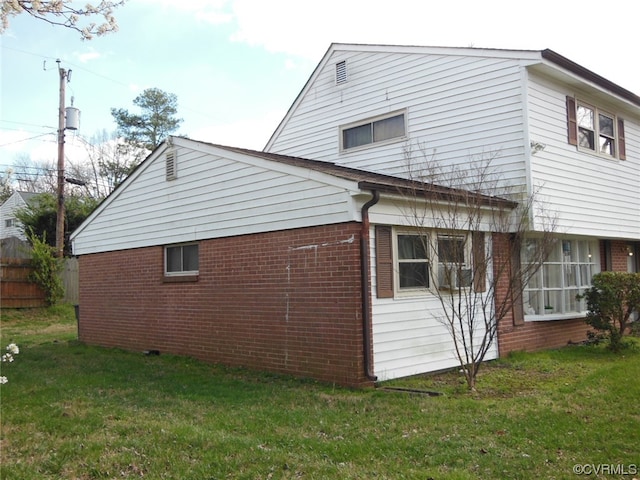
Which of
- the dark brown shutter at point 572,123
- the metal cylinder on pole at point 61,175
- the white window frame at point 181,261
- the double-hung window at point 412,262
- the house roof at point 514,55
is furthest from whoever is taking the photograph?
the metal cylinder on pole at point 61,175

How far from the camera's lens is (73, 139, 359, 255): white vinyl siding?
28.3ft

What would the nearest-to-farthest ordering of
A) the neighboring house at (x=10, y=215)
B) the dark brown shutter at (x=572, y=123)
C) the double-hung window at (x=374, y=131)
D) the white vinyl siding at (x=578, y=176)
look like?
the white vinyl siding at (x=578, y=176) < the dark brown shutter at (x=572, y=123) < the double-hung window at (x=374, y=131) < the neighboring house at (x=10, y=215)

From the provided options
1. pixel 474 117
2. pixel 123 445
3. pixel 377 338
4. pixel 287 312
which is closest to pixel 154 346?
pixel 287 312

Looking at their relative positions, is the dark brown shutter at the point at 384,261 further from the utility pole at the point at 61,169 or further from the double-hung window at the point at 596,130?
the utility pole at the point at 61,169

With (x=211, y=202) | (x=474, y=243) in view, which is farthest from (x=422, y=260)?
(x=211, y=202)

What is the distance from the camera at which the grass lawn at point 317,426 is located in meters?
4.82

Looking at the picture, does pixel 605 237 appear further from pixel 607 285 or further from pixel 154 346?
pixel 154 346

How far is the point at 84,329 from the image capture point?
14.6 m

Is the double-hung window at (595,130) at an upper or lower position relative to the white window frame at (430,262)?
upper

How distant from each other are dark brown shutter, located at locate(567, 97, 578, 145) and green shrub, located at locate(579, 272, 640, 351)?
2993 millimetres

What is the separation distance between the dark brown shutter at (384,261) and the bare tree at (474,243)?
52 centimetres

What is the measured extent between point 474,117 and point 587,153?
2976 millimetres

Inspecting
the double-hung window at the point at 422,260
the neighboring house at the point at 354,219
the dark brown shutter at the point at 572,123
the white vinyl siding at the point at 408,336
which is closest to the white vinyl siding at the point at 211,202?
the neighboring house at the point at 354,219

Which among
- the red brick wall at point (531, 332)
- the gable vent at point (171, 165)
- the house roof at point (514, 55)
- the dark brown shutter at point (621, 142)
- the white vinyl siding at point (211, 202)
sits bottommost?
the red brick wall at point (531, 332)
